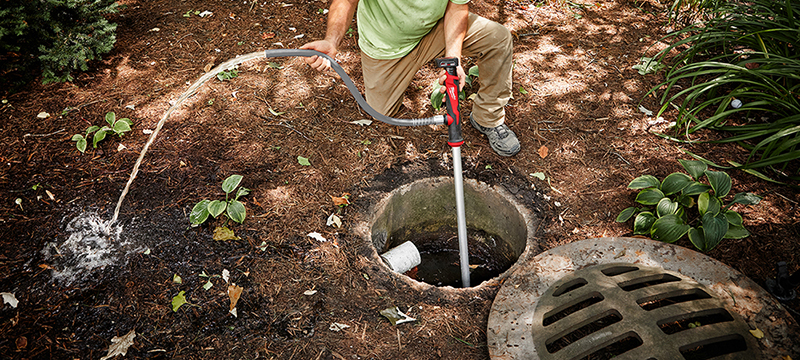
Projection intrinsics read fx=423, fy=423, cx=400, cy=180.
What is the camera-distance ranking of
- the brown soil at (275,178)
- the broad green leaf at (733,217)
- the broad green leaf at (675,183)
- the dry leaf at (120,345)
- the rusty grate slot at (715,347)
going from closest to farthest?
the rusty grate slot at (715,347), the dry leaf at (120,345), the brown soil at (275,178), the broad green leaf at (733,217), the broad green leaf at (675,183)

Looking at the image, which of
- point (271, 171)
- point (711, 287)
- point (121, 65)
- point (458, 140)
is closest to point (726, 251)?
point (711, 287)

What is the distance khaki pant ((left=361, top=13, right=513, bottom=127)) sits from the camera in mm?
2590

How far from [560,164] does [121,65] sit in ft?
11.3

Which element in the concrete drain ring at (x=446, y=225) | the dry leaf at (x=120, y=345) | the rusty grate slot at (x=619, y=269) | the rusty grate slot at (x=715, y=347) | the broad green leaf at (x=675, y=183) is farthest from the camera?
the concrete drain ring at (x=446, y=225)

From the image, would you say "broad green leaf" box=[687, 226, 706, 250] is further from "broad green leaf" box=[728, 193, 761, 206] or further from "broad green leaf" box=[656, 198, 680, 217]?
"broad green leaf" box=[728, 193, 761, 206]

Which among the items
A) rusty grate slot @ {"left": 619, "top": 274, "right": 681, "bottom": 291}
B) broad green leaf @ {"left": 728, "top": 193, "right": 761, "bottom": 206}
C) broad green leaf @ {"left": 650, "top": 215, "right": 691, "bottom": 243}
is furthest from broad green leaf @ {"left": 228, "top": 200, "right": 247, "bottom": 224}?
broad green leaf @ {"left": 728, "top": 193, "right": 761, "bottom": 206}

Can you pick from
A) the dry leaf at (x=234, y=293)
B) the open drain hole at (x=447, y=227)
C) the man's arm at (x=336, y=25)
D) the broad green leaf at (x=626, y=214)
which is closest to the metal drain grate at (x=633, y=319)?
the broad green leaf at (x=626, y=214)

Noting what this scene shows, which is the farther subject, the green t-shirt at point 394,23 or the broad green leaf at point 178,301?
the green t-shirt at point 394,23

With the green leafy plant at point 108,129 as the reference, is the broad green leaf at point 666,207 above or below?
above

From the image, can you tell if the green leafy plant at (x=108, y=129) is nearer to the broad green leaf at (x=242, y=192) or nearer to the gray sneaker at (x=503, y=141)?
the broad green leaf at (x=242, y=192)

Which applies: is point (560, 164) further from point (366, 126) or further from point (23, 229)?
point (23, 229)

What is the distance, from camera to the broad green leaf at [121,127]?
282 cm

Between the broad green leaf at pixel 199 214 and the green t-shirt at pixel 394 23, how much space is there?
1.36 meters

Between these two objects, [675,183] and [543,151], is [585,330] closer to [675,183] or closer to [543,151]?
[675,183]
